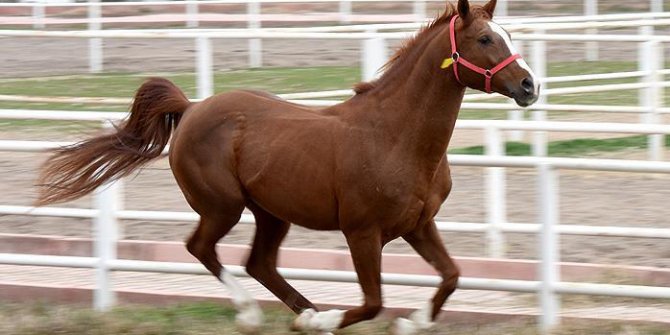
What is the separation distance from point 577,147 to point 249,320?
537 cm

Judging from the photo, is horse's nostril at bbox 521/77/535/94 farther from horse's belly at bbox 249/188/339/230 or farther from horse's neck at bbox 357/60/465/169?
horse's belly at bbox 249/188/339/230

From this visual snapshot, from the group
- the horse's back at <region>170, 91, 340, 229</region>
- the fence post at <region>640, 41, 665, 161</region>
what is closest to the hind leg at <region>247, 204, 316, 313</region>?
the horse's back at <region>170, 91, 340, 229</region>

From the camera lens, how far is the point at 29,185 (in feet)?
29.5

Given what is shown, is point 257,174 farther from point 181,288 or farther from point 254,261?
→ point 181,288

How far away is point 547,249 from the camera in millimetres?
5668

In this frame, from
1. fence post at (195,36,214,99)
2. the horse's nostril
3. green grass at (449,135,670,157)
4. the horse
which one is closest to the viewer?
the horse's nostril

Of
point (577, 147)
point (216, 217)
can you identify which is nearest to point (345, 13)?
point (577, 147)

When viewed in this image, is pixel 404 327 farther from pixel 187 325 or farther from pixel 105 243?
pixel 105 243

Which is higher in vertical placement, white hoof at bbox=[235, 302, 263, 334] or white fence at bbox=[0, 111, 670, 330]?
white fence at bbox=[0, 111, 670, 330]

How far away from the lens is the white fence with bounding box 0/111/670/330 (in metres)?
5.61

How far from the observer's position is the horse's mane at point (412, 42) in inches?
211

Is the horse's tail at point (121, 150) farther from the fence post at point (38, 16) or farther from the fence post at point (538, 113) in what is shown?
the fence post at point (38, 16)

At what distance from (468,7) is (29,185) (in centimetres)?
475

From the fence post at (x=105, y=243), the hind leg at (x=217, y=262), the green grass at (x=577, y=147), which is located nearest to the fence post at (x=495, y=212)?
the hind leg at (x=217, y=262)
